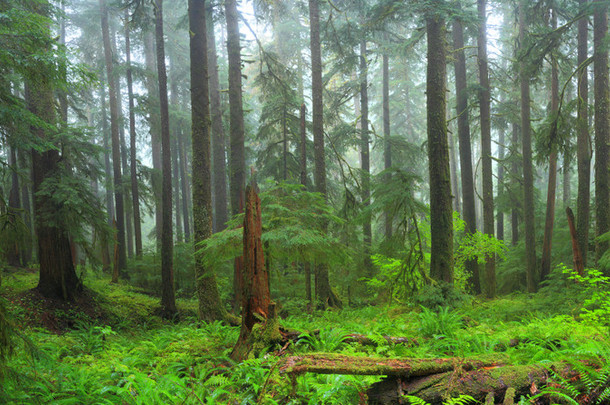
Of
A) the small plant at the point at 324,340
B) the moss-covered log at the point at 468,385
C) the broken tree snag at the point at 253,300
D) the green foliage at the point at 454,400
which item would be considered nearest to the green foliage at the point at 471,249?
the small plant at the point at 324,340

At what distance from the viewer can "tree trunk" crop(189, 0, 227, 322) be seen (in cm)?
884

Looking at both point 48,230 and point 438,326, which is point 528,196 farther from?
point 48,230

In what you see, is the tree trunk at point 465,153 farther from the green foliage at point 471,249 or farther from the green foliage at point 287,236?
the green foliage at point 287,236

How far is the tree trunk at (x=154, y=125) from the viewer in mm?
18167

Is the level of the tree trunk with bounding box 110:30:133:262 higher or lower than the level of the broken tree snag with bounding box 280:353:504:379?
higher

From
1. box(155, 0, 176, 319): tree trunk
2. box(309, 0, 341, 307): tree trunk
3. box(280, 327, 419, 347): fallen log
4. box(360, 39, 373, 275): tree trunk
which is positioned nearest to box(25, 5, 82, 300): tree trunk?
box(155, 0, 176, 319): tree trunk

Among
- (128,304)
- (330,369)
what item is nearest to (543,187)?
(128,304)

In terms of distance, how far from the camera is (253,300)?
5.05 metres

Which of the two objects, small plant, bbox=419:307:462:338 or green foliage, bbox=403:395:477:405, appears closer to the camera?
green foliage, bbox=403:395:477:405

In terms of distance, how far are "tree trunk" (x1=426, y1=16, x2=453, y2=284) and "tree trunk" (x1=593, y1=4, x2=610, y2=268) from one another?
532 centimetres

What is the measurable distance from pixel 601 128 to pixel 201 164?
1134cm

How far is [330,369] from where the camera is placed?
9.46 ft

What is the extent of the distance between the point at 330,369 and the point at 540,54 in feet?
41.6

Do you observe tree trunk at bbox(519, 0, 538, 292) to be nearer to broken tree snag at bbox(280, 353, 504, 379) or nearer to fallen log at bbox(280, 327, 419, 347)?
fallen log at bbox(280, 327, 419, 347)
